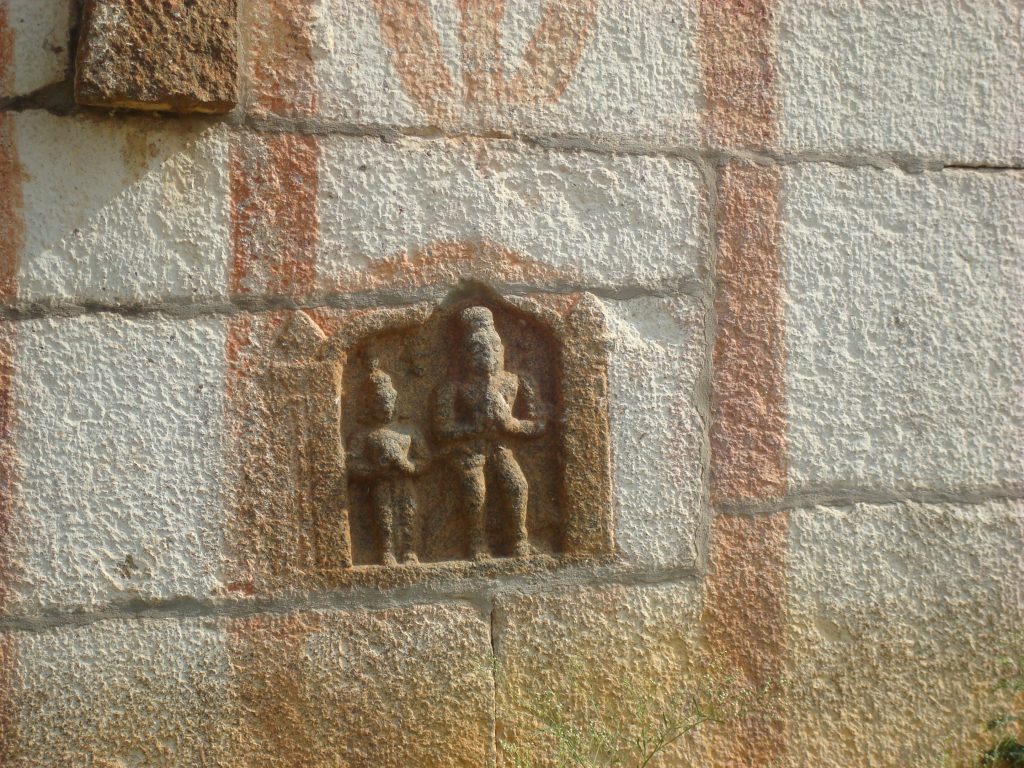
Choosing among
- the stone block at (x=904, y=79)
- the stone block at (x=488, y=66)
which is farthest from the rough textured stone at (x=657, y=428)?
the stone block at (x=904, y=79)

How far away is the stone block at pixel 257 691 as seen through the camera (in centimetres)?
196

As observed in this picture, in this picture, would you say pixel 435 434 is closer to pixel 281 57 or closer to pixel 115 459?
pixel 115 459

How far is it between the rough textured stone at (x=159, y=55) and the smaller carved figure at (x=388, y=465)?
1.99ft

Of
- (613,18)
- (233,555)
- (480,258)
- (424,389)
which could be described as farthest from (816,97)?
(233,555)

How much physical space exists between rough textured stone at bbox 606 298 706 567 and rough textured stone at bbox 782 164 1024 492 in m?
0.23

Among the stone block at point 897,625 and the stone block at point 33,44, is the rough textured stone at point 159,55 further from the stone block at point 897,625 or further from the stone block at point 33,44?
the stone block at point 897,625

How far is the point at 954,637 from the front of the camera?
239cm

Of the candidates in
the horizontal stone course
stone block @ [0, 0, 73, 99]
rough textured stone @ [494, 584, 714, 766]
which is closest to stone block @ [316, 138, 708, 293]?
the horizontal stone course

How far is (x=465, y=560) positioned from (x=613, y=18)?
1144mm

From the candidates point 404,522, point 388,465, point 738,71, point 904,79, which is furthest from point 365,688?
point 904,79

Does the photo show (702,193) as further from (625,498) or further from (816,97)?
(625,498)

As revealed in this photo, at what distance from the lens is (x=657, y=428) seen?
2246 millimetres

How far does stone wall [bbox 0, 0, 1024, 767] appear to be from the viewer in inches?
78.2

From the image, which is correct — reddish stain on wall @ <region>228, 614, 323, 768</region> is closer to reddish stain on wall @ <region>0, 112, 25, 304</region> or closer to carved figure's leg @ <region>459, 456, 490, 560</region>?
carved figure's leg @ <region>459, 456, 490, 560</region>
